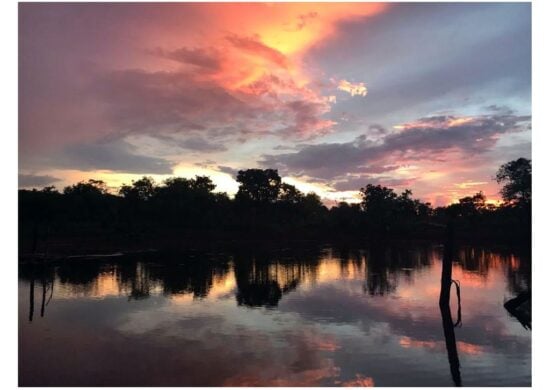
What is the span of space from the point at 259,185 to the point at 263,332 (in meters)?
74.9

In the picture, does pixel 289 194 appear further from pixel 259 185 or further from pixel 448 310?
pixel 448 310

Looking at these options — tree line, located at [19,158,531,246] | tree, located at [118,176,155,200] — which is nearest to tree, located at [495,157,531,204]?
tree line, located at [19,158,531,246]

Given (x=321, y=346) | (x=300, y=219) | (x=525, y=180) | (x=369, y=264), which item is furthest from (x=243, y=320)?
(x=300, y=219)

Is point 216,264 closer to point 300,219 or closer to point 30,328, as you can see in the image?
point 30,328

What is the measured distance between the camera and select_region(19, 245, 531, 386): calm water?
10570 millimetres

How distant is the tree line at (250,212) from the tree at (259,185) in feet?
0.72

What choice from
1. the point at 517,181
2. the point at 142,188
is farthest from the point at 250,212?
the point at 517,181

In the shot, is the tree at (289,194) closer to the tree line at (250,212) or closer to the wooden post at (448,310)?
the tree line at (250,212)

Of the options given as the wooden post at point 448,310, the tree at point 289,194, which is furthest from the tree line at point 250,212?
the wooden post at point 448,310

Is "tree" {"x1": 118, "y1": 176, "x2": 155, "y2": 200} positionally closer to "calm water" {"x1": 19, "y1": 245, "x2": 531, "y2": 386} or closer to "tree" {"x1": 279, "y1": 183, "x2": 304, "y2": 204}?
"tree" {"x1": 279, "y1": 183, "x2": 304, "y2": 204}

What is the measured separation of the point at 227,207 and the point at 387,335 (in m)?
72.4

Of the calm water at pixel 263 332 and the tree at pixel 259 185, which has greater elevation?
the tree at pixel 259 185

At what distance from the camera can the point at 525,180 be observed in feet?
223

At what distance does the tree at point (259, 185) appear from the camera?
88375 millimetres
